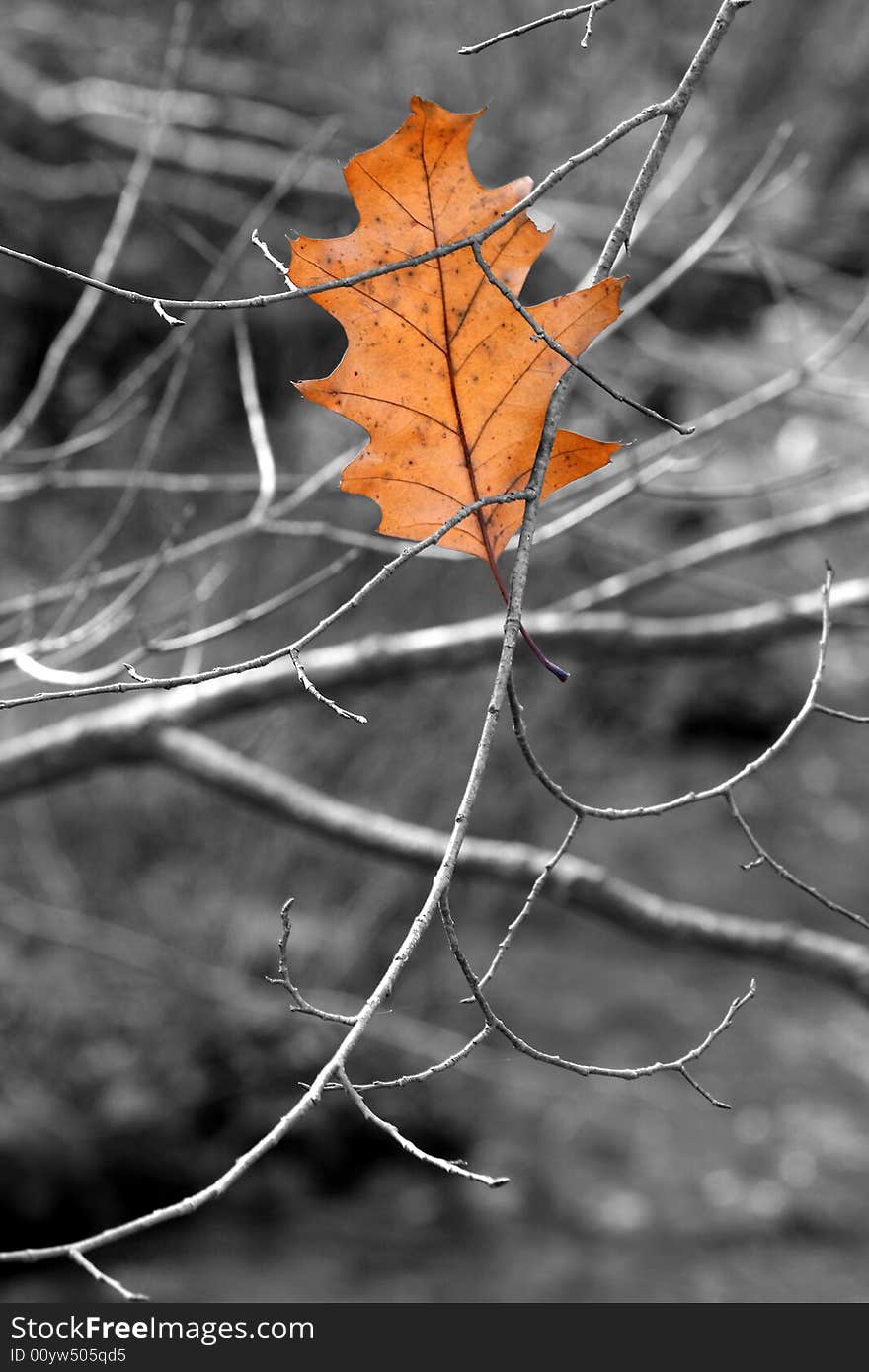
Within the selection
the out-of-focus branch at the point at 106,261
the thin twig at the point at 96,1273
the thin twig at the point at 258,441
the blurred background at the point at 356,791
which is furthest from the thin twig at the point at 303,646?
the blurred background at the point at 356,791

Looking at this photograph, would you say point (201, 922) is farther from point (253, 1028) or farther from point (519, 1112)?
point (519, 1112)

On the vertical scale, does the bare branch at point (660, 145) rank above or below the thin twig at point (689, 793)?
above

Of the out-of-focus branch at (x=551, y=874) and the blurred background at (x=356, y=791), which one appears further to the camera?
the blurred background at (x=356, y=791)

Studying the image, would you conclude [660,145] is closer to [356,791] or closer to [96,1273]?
[96,1273]

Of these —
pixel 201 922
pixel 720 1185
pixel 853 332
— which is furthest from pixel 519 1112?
pixel 853 332

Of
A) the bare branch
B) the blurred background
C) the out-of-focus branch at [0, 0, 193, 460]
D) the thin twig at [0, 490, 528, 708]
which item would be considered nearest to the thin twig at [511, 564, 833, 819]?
the thin twig at [0, 490, 528, 708]

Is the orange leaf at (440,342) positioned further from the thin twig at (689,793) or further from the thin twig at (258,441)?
the thin twig at (258,441)
